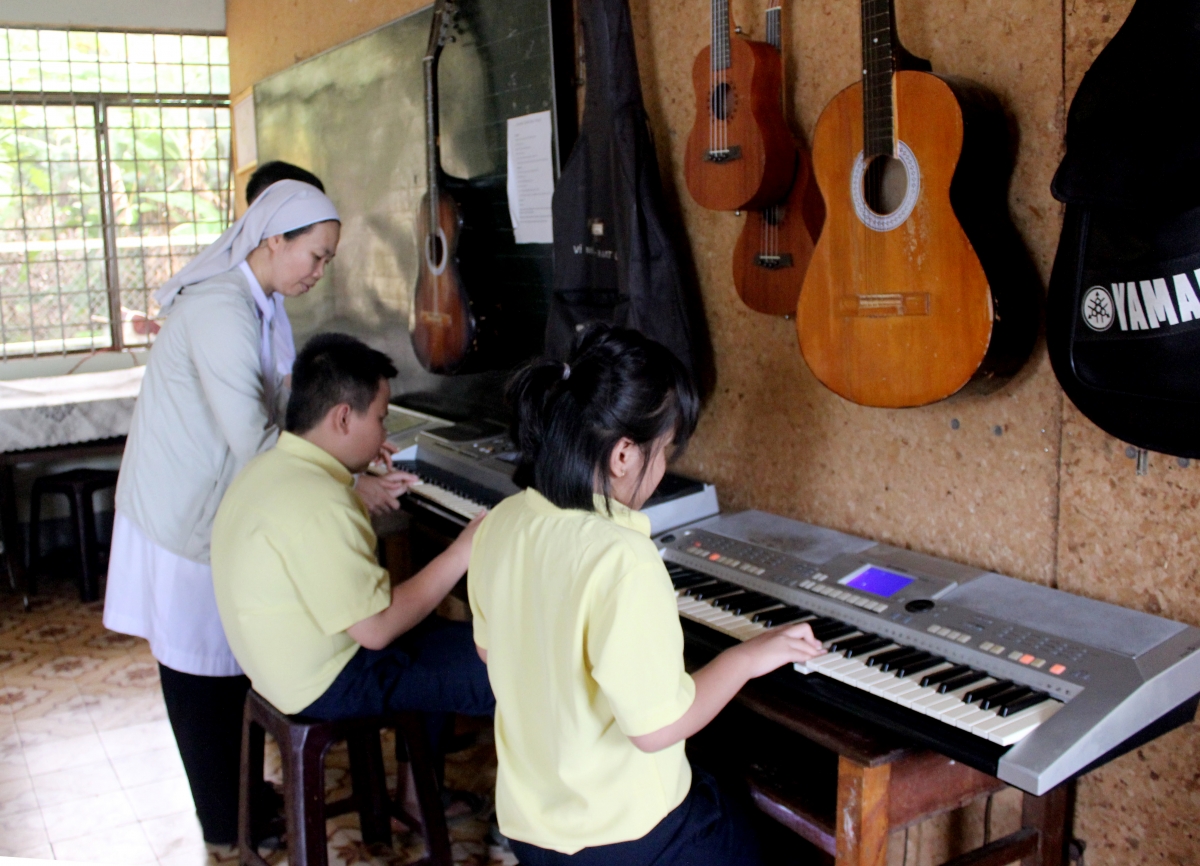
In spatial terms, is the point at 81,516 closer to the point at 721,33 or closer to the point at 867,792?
the point at 721,33

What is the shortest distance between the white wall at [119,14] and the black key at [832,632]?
4743mm

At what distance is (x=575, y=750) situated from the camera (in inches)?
52.7

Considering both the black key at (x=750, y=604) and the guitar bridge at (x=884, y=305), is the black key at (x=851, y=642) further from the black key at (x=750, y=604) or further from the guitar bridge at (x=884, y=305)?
the guitar bridge at (x=884, y=305)

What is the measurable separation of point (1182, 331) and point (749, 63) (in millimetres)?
941

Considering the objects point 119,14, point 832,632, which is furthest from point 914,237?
point 119,14

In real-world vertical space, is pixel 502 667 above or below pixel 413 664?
above

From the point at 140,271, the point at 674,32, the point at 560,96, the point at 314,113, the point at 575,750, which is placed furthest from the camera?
the point at 140,271

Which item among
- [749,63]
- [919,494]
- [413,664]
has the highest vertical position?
[749,63]

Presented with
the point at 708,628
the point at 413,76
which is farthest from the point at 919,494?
the point at 413,76

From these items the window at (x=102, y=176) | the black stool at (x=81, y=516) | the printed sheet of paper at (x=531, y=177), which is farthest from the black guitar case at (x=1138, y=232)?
the window at (x=102, y=176)

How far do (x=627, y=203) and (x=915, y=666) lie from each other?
48.4 inches

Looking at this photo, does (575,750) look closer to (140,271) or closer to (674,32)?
(674,32)

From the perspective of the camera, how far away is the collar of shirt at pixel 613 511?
4.38 ft

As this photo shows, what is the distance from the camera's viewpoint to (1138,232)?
140 cm
